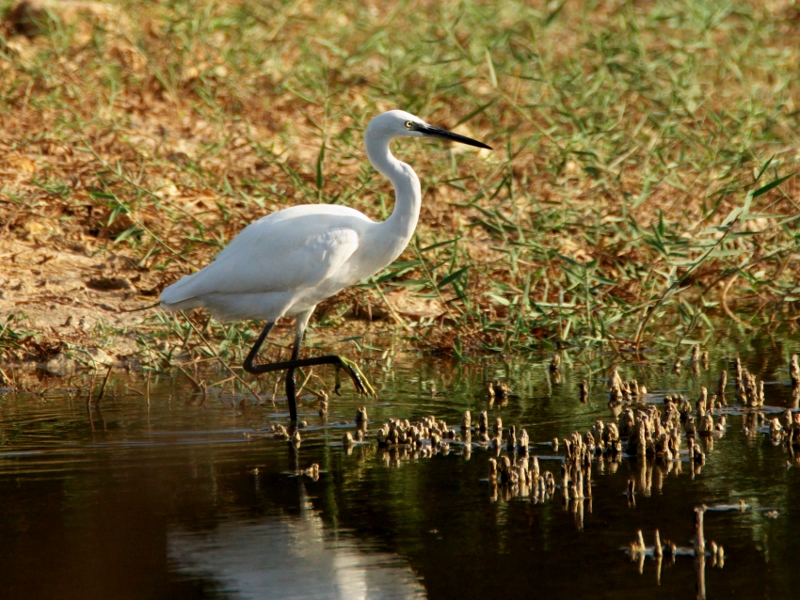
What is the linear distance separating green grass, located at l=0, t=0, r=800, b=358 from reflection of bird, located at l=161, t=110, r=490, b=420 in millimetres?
834

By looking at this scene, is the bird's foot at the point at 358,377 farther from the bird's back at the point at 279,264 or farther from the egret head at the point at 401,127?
the egret head at the point at 401,127

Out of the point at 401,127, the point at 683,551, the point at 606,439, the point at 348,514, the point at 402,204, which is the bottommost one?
the point at 683,551

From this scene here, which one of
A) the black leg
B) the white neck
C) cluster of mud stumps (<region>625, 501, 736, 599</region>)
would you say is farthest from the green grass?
cluster of mud stumps (<region>625, 501, 736, 599</region>)

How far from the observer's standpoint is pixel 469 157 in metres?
9.30

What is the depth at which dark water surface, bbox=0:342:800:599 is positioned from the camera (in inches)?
141

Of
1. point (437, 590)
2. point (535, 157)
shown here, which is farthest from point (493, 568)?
point (535, 157)

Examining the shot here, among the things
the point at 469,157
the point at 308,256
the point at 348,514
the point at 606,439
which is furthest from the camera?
the point at 469,157

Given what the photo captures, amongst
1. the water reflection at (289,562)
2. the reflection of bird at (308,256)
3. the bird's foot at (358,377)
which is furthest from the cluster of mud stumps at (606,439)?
the reflection of bird at (308,256)

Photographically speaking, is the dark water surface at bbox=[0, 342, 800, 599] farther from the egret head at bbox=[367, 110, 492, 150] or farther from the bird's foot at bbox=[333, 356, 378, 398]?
the egret head at bbox=[367, 110, 492, 150]

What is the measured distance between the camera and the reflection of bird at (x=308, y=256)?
6.02 metres

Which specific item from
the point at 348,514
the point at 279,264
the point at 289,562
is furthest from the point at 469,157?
the point at 289,562

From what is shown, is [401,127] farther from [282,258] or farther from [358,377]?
[358,377]

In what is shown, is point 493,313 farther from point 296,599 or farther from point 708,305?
point 296,599

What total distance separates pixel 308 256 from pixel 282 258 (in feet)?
0.50
